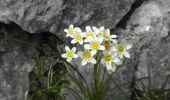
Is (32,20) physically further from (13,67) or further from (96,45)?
(96,45)

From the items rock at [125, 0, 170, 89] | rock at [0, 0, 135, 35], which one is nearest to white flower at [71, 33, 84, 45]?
rock at [0, 0, 135, 35]

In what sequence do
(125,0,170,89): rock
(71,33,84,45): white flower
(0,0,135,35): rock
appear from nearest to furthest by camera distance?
1. (71,33,84,45): white flower
2. (0,0,135,35): rock
3. (125,0,170,89): rock

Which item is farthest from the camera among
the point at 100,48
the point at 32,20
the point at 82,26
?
the point at 82,26

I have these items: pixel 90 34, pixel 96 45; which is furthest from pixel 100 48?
pixel 90 34

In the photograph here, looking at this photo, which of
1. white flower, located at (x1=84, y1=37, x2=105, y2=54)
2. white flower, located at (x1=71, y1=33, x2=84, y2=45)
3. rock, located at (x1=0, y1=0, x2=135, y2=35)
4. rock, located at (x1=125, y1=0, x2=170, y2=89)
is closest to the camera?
white flower, located at (x1=84, y1=37, x2=105, y2=54)

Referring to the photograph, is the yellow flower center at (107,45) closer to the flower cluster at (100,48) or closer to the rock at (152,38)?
the flower cluster at (100,48)

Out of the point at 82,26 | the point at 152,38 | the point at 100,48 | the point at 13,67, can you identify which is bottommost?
the point at 100,48

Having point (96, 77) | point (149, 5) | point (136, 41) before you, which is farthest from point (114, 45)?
point (149, 5)

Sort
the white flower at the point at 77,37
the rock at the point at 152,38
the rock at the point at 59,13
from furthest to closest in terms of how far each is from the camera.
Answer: the rock at the point at 152,38, the rock at the point at 59,13, the white flower at the point at 77,37

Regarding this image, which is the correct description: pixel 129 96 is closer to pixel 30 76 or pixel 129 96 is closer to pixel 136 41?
pixel 136 41

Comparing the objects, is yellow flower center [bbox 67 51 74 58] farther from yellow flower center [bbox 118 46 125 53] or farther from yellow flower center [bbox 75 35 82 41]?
yellow flower center [bbox 118 46 125 53]


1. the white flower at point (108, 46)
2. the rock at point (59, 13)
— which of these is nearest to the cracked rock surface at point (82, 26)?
the rock at point (59, 13)

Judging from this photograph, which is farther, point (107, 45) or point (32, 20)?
point (32, 20)
